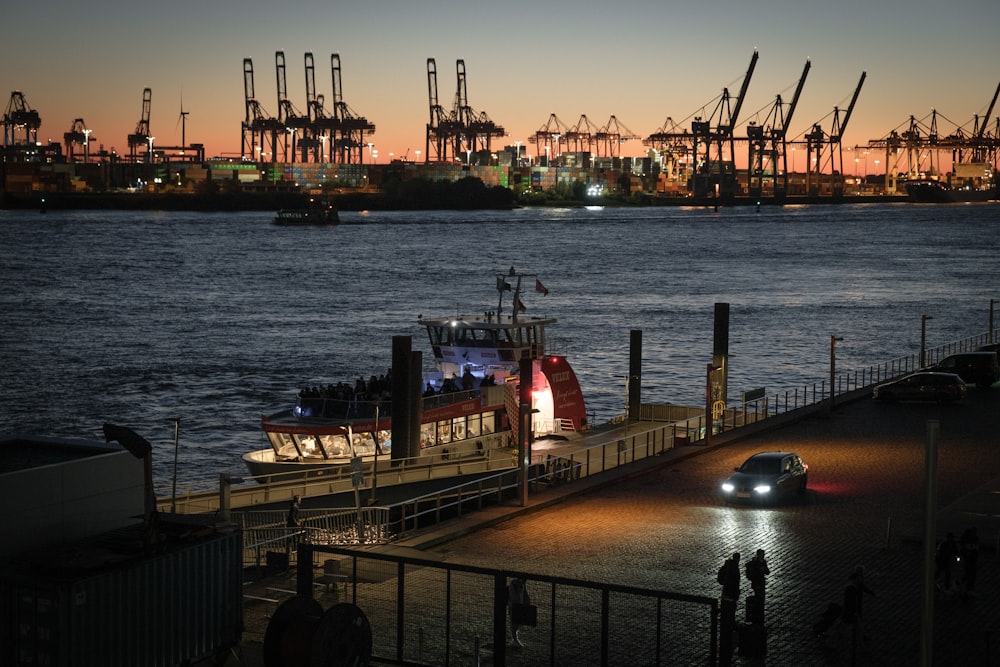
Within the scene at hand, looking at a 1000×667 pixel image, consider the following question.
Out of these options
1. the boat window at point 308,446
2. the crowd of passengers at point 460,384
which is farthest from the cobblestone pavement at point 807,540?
the boat window at point 308,446

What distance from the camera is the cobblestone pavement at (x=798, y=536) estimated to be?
1430cm

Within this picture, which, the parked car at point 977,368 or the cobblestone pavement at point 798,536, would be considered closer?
the cobblestone pavement at point 798,536

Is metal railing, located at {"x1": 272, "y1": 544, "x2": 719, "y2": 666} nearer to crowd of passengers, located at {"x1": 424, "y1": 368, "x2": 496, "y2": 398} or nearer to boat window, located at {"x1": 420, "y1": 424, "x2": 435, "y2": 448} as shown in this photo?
boat window, located at {"x1": 420, "y1": 424, "x2": 435, "y2": 448}

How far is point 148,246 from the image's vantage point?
147000mm

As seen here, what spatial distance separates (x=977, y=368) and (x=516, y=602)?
24.6 m

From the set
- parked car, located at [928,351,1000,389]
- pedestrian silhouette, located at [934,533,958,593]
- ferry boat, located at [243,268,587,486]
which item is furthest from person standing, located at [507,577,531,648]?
parked car, located at [928,351,1000,389]

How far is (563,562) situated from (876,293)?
7730 centimetres

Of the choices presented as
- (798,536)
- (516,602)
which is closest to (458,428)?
(798,536)

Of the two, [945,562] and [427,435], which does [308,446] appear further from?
[945,562]

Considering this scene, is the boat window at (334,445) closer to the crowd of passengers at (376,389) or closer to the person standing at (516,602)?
the crowd of passengers at (376,389)

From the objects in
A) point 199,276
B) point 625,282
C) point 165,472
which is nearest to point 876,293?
point 625,282

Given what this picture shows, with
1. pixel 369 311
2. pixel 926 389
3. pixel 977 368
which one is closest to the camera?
pixel 926 389

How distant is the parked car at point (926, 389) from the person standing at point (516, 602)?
Answer: 2058cm

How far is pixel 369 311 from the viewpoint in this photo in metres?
77.5
